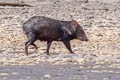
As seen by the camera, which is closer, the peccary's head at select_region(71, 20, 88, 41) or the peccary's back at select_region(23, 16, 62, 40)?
the peccary's back at select_region(23, 16, 62, 40)

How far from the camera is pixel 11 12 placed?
1047 inches

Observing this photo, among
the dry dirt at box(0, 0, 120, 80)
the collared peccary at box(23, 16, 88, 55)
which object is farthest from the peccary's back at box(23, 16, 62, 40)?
the dry dirt at box(0, 0, 120, 80)

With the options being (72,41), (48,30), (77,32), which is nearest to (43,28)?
(48,30)

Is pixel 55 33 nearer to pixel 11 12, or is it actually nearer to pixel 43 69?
pixel 43 69

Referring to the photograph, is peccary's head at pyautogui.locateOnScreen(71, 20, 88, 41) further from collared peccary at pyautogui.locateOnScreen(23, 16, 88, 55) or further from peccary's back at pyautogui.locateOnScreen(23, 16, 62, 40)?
peccary's back at pyautogui.locateOnScreen(23, 16, 62, 40)

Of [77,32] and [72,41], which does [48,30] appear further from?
[72,41]

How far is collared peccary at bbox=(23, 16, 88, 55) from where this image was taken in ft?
49.6

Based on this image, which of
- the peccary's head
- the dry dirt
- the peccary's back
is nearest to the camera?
the dry dirt

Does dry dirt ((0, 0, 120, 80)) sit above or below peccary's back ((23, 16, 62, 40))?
below

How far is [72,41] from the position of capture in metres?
17.9

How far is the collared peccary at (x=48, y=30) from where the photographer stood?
1512 cm

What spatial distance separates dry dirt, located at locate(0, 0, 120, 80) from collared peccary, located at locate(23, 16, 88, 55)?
37 centimetres

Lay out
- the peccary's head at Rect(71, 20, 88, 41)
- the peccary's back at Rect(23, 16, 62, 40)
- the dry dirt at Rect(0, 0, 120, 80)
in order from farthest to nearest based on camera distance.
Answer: the peccary's head at Rect(71, 20, 88, 41) → the peccary's back at Rect(23, 16, 62, 40) → the dry dirt at Rect(0, 0, 120, 80)

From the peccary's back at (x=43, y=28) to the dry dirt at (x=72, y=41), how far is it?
0.45 m
